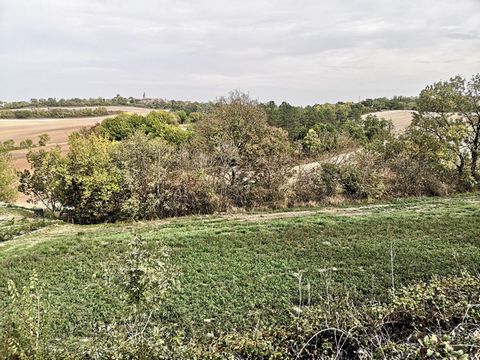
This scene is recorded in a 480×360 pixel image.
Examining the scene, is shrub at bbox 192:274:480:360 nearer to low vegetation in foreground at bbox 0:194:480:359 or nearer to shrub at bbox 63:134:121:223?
low vegetation in foreground at bbox 0:194:480:359

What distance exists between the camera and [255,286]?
1122 cm

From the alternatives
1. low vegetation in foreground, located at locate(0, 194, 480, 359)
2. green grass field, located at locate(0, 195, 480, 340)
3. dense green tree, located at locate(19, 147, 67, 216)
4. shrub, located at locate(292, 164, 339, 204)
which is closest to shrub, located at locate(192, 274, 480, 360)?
low vegetation in foreground, located at locate(0, 194, 480, 359)

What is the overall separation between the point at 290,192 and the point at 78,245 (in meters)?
12.1

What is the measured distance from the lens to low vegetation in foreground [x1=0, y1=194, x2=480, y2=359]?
5.50 m

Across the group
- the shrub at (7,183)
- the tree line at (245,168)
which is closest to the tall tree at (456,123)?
the tree line at (245,168)

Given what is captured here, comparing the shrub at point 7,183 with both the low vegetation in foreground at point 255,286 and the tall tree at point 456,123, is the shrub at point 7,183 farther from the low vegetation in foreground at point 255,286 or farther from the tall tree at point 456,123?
the tall tree at point 456,123

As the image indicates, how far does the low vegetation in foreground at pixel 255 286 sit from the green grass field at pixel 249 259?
5 cm

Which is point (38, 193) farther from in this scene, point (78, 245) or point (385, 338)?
point (385, 338)

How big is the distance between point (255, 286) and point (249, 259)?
200 centimetres

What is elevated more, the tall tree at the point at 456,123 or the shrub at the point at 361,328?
the tall tree at the point at 456,123

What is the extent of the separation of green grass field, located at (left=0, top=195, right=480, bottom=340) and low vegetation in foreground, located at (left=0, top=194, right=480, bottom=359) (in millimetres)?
53

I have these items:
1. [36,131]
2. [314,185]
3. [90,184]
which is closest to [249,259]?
[90,184]

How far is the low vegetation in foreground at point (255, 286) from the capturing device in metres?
5.50

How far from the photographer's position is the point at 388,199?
2303 centimetres
